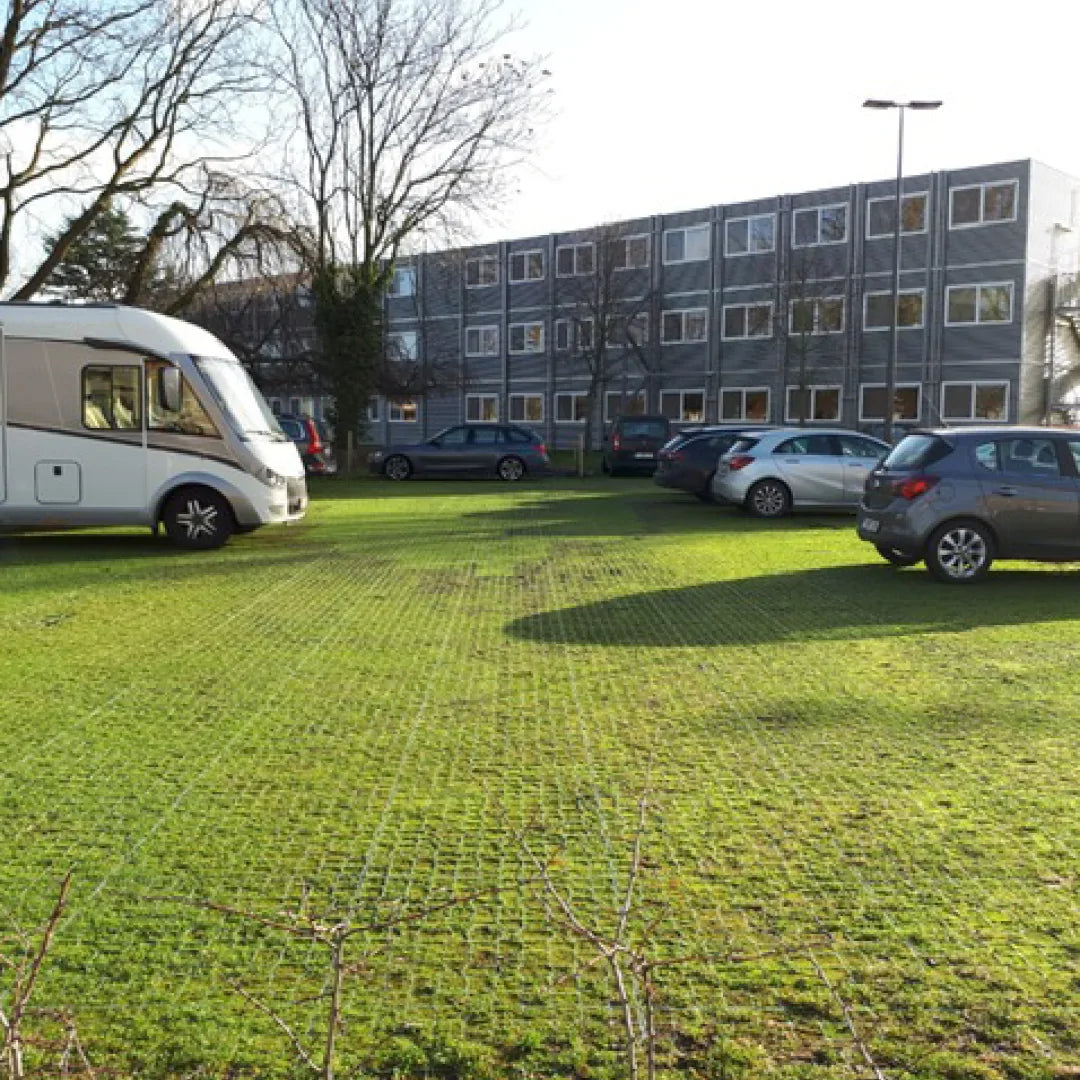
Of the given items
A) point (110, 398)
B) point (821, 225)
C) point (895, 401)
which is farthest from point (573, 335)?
point (110, 398)

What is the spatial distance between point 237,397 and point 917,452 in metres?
8.29

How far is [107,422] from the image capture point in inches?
545

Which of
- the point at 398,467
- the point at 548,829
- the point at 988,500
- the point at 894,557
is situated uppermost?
the point at 988,500

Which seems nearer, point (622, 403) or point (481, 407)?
point (622, 403)

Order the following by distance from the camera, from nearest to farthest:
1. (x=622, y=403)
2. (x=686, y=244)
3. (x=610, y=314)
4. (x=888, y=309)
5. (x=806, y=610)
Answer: (x=806, y=610) → (x=888, y=309) → (x=610, y=314) → (x=686, y=244) → (x=622, y=403)

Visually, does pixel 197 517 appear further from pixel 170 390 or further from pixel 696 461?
pixel 696 461

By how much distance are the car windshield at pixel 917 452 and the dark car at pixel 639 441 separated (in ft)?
72.6

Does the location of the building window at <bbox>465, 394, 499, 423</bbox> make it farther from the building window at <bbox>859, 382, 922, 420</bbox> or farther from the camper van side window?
the camper van side window

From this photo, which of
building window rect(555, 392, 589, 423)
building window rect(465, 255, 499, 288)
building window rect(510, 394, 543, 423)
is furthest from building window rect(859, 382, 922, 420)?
building window rect(465, 255, 499, 288)

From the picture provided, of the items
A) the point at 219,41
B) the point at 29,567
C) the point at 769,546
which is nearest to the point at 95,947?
the point at 29,567

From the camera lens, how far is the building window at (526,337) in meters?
61.4

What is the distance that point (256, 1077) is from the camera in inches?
112

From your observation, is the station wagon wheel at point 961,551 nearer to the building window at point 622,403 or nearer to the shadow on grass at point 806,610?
the shadow on grass at point 806,610

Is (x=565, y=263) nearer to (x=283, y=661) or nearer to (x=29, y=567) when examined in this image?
(x=29, y=567)
